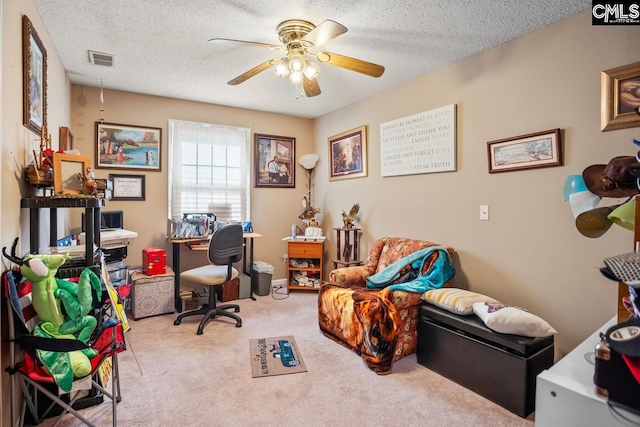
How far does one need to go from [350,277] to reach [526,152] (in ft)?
5.81

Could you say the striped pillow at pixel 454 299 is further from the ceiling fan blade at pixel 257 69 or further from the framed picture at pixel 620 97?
the ceiling fan blade at pixel 257 69

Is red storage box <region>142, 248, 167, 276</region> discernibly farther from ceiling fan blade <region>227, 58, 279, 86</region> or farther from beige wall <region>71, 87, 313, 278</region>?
ceiling fan blade <region>227, 58, 279, 86</region>

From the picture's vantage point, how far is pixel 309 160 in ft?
15.8

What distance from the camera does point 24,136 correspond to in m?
1.84

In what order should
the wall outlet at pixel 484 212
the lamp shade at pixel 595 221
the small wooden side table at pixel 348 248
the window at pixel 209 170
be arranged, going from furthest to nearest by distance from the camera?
the window at pixel 209 170 < the small wooden side table at pixel 348 248 < the wall outlet at pixel 484 212 < the lamp shade at pixel 595 221

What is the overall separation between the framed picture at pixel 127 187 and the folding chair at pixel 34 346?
231 centimetres

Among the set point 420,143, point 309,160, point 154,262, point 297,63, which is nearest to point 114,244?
point 154,262

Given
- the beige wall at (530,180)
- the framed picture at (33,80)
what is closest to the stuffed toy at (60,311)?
the framed picture at (33,80)

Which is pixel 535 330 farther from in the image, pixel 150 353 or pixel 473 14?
pixel 150 353

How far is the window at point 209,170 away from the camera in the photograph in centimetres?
409

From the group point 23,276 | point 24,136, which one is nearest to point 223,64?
Result: point 24,136

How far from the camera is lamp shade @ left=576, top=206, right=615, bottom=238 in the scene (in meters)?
1.21

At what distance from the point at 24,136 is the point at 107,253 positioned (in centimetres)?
144

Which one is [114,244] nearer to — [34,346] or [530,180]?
[34,346]
